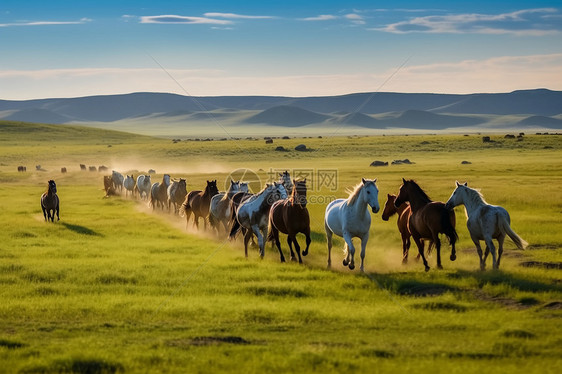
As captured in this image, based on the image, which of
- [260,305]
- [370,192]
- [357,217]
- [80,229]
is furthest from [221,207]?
[260,305]

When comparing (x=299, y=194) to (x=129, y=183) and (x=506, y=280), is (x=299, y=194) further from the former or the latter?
(x=129, y=183)

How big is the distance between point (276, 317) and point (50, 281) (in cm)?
627

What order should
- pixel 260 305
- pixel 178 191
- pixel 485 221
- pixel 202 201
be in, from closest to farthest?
pixel 260 305
pixel 485 221
pixel 202 201
pixel 178 191

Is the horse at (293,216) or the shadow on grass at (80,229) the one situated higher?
the horse at (293,216)

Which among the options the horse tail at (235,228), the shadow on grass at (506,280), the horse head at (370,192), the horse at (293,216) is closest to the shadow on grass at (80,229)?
the horse tail at (235,228)

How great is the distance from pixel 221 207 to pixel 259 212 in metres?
4.20

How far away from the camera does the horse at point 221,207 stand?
72.8 feet

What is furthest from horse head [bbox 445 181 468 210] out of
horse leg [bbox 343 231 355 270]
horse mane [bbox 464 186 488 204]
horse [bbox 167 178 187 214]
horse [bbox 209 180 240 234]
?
horse [bbox 167 178 187 214]

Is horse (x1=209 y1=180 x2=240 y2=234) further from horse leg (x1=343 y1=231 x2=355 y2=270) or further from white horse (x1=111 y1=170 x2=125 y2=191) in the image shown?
white horse (x1=111 y1=170 x2=125 y2=191)

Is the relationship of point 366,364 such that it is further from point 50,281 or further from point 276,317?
point 50,281

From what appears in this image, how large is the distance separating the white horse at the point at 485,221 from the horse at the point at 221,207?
9.00 m

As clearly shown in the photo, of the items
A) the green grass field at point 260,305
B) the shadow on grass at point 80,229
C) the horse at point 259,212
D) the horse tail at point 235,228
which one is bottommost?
the shadow on grass at point 80,229

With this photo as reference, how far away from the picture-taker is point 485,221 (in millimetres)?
14781

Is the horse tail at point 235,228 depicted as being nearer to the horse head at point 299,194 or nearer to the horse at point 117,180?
the horse head at point 299,194
